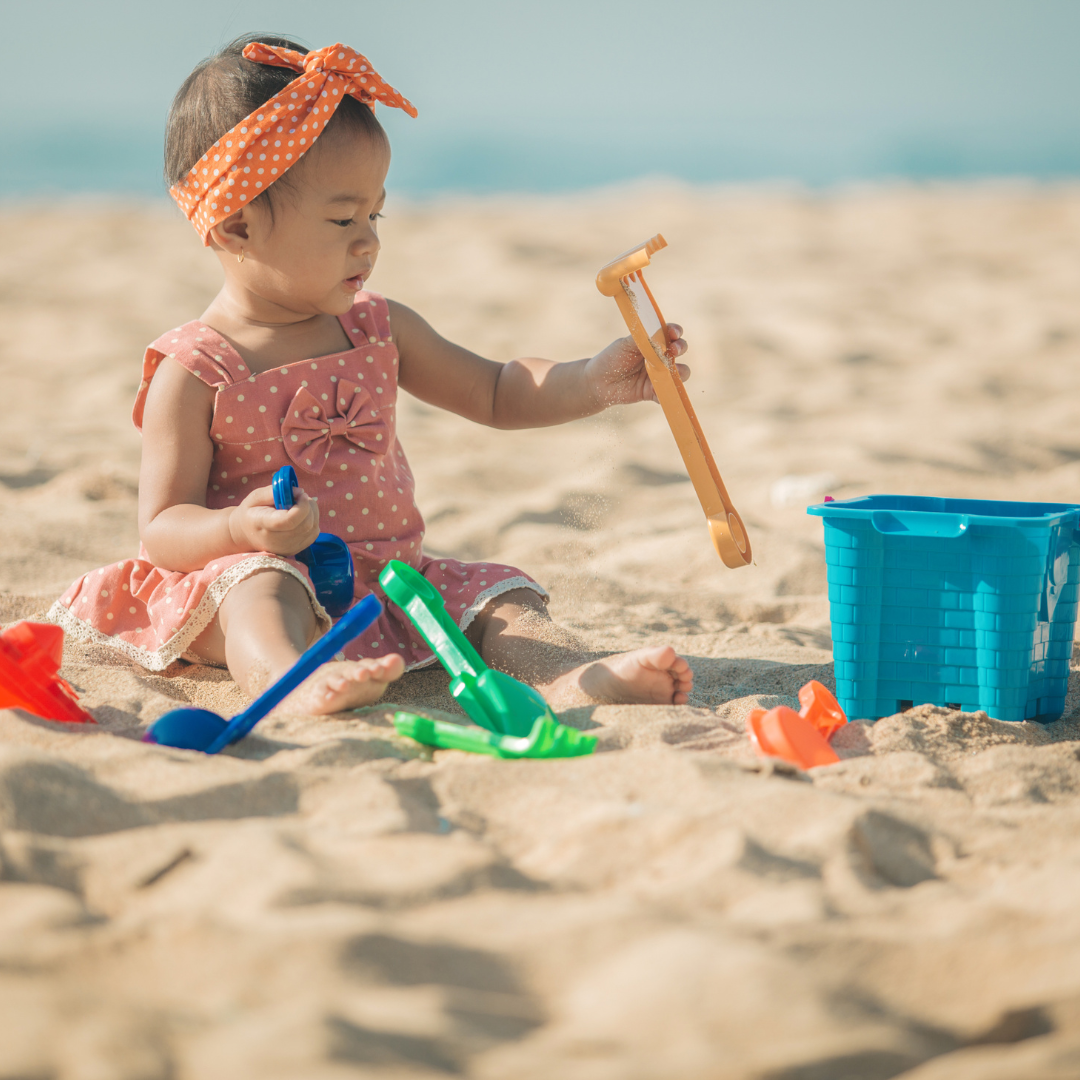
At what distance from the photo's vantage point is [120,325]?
203 inches

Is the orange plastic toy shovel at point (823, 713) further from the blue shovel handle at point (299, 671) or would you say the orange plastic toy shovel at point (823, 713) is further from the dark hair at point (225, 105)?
the dark hair at point (225, 105)

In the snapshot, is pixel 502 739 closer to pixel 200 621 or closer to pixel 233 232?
pixel 200 621

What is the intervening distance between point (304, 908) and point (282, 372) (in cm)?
125

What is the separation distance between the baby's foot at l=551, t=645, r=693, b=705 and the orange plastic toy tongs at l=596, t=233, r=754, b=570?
228mm

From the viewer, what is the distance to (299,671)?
5.34 feet

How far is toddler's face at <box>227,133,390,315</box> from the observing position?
206cm

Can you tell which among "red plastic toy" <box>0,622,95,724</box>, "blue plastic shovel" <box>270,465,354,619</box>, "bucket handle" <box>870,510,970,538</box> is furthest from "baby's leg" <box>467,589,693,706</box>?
"red plastic toy" <box>0,622,95,724</box>

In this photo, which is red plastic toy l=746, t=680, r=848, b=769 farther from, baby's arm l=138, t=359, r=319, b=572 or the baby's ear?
the baby's ear

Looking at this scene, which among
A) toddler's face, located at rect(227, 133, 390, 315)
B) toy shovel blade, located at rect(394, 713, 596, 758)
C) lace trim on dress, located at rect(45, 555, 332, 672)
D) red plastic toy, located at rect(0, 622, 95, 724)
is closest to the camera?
toy shovel blade, located at rect(394, 713, 596, 758)

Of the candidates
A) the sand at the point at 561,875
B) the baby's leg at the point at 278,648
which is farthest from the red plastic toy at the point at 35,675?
the baby's leg at the point at 278,648

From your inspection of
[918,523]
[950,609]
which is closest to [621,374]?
[918,523]

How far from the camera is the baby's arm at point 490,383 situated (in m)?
2.29

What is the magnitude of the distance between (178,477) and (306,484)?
233 mm

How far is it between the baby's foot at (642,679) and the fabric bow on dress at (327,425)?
67 cm
